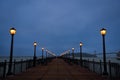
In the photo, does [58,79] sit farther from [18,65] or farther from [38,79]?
[18,65]

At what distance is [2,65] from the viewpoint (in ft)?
49.0

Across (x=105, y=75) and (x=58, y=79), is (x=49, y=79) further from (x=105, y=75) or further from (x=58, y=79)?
(x=105, y=75)

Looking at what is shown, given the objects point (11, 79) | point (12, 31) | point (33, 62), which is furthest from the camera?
point (33, 62)

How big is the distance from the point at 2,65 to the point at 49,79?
468 centimetres

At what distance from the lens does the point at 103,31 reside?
1795 cm

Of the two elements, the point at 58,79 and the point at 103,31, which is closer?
the point at 58,79

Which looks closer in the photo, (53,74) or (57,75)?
(57,75)

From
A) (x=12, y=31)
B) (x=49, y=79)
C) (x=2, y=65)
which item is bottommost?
(x=49, y=79)

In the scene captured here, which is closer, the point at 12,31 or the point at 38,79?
the point at 38,79

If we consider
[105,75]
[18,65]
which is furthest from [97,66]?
[18,65]

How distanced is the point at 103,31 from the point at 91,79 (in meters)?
6.36

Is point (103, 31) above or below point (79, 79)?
above

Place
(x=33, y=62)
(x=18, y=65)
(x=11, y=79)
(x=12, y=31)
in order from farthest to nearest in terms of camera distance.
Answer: (x=33, y=62)
(x=18, y=65)
(x=12, y=31)
(x=11, y=79)

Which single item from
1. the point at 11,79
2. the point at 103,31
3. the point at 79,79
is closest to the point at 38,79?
the point at 11,79
